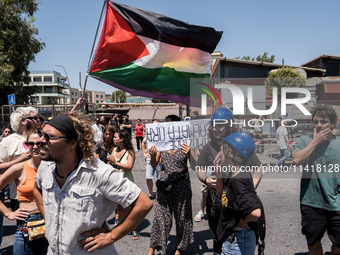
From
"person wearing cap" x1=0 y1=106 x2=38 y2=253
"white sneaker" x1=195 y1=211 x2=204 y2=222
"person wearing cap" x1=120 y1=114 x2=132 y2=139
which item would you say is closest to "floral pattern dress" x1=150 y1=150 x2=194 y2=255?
"white sneaker" x1=195 y1=211 x2=204 y2=222

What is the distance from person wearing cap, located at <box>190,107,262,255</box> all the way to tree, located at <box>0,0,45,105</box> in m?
21.7

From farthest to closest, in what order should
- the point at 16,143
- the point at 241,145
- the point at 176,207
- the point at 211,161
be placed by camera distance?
the point at 176,207 < the point at 211,161 < the point at 16,143 < the point at 241,145

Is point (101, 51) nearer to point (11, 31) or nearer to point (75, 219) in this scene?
point (75, 219)

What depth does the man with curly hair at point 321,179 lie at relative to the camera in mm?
2896

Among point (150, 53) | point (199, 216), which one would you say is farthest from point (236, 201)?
point (150, 53)

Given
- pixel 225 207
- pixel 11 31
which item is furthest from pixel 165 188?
pixel 11 31

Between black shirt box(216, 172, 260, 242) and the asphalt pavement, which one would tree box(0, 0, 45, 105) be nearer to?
the asphalt pavement

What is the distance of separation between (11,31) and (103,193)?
995 inches

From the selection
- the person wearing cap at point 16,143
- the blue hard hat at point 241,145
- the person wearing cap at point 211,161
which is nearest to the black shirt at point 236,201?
the blue hard hat at point 241,145

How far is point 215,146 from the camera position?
3549 mm

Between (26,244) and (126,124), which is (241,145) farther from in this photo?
(126,124)

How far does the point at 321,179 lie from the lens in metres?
3.00

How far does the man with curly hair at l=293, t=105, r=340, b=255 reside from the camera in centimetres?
290

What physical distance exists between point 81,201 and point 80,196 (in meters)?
A: 0.03
